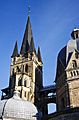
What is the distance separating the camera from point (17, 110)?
3238 cm

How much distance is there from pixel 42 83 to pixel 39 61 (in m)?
5.49

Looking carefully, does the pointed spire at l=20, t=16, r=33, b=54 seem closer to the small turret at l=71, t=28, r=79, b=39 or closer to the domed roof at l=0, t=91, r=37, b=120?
the small turret at l=71, t=28, r=79, b=39

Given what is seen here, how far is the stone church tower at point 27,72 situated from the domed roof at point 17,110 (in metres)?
16.0

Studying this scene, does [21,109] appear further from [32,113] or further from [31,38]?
[31,38]

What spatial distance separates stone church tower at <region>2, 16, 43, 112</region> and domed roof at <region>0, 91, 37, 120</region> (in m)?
16.0

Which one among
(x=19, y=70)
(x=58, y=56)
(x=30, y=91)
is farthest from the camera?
(x=19, y=70)

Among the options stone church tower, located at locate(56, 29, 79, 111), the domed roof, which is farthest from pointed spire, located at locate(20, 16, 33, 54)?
the domed roof

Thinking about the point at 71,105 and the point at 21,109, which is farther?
the point at 71,105

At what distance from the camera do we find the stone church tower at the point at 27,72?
52250 millimetres

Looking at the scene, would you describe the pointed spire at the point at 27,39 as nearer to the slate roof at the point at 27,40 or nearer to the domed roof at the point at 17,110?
the slate roof at the point at 27,40

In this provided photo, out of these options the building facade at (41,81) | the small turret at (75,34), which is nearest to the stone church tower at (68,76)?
the building facade at (41,81)

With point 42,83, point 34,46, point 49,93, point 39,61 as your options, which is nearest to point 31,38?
point 34,46

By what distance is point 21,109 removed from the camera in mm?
32594

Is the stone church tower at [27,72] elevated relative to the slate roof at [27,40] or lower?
lower
